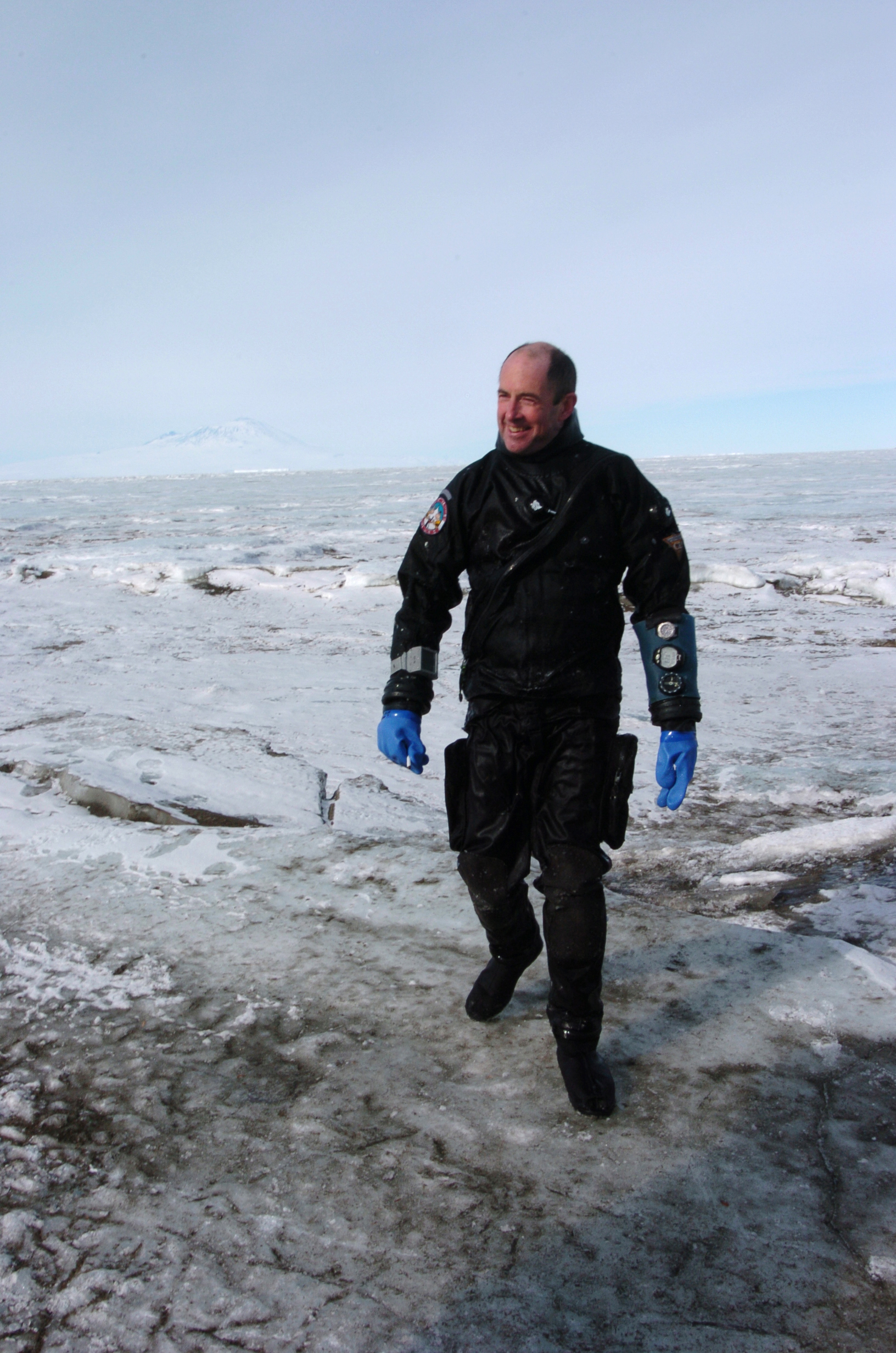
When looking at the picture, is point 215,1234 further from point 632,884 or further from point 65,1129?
point 632,884

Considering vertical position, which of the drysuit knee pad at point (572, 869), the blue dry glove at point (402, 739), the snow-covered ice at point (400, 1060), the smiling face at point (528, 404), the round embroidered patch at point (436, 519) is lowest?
the snow-covered ice at point (400, 1060)

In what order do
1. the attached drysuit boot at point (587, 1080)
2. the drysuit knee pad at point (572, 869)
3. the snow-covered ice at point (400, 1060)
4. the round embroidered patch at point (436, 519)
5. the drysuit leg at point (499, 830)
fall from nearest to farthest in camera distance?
the snow-covered ice at point (400, 1060) → the attached drysuit boot at point (587, 1080) → the drysuit knee pad at point (572, 869) → the drysuit leg at point (499, 830) → the round embroidered patch at point (436, 519)

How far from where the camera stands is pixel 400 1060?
1810mm

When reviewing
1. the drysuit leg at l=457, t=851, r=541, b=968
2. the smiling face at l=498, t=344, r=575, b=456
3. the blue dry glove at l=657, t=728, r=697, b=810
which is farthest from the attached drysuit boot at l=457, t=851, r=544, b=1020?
the smiling face at l=498, t=344, r=575, b=456

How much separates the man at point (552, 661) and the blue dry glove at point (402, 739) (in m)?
0.10

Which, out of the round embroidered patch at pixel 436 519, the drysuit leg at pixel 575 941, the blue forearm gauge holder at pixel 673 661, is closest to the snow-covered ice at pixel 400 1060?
the drysuit leg at pixel 575 941

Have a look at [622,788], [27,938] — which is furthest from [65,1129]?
[622,788]

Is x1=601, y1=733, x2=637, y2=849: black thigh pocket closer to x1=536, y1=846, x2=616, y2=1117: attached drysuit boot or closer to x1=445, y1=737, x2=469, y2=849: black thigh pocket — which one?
x1=536, y1=846, x2=616, y2=1117: attached drysuit boot

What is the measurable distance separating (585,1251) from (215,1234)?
0.59 m

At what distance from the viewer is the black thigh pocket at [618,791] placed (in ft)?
5.97

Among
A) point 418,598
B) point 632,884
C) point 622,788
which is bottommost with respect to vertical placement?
point 632,884

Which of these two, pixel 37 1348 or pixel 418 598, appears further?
pixel 418 598

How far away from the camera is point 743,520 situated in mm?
13805

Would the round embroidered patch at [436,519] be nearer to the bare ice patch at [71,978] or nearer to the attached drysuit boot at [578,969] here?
the attached drysuit boot at [578,969]
